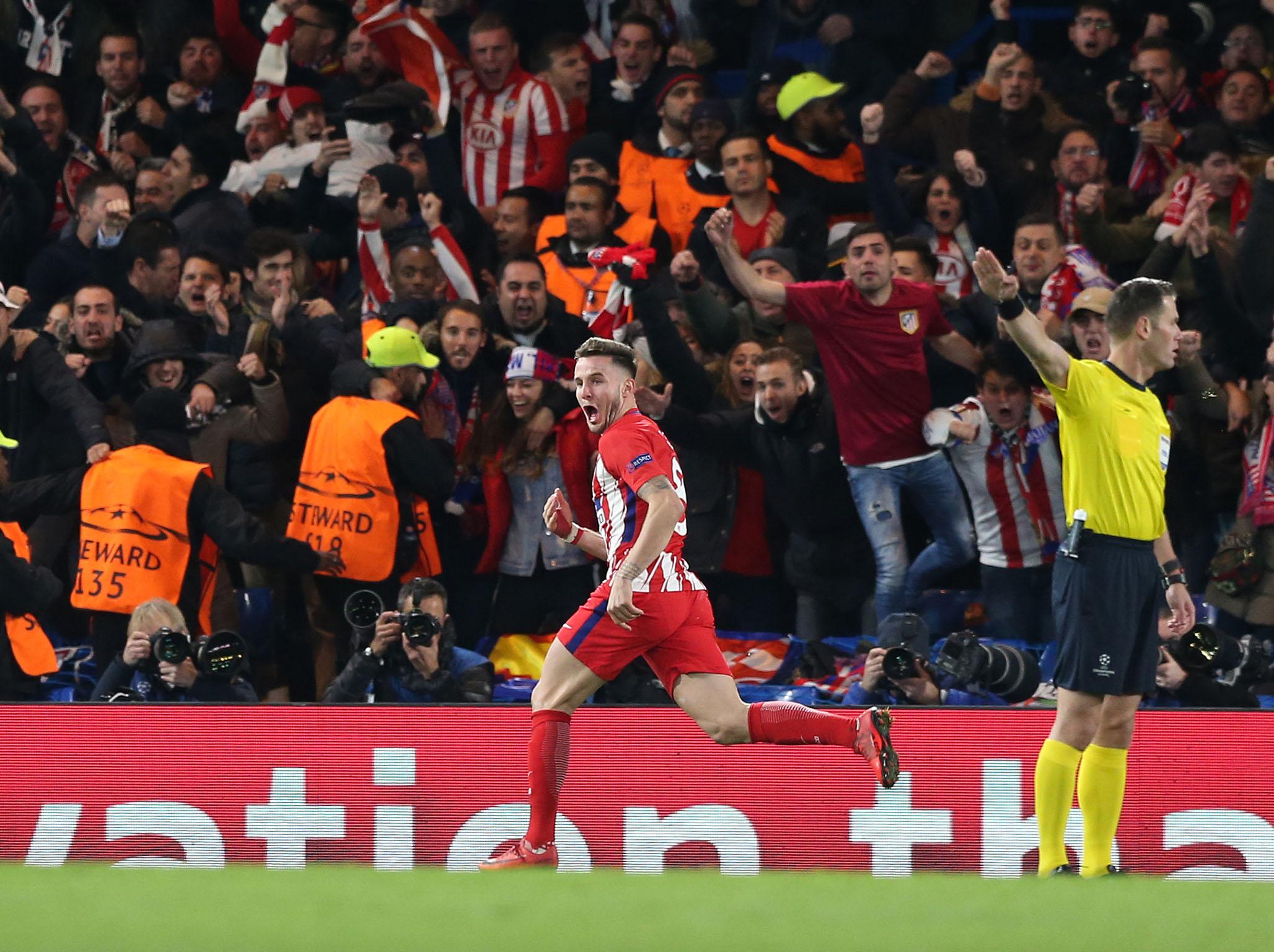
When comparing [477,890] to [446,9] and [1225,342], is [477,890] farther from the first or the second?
[446,9]

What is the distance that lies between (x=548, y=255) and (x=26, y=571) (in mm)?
3210

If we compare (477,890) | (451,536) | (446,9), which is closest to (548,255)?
(451,536)

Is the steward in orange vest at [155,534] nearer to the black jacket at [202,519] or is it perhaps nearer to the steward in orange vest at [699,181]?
the black jacket at [202,519]

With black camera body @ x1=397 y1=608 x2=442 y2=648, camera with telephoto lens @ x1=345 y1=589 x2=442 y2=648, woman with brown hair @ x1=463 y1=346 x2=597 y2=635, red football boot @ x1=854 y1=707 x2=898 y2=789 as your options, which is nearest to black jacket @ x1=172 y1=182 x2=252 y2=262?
woman with brown hair @ x1=463 y1=346 x2=597 y2=635

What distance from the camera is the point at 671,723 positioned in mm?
7359

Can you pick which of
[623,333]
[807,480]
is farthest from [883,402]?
[623,333]

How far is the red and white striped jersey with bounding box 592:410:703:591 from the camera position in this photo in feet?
20.4

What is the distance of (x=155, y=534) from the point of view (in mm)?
8891

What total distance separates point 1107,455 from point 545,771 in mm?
2084

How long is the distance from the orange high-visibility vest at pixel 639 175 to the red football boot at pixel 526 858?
5.01 m

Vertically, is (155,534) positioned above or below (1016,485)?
below

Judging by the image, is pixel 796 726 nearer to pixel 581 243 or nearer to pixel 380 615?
pixel 380 615

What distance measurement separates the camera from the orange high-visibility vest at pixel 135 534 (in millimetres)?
8852

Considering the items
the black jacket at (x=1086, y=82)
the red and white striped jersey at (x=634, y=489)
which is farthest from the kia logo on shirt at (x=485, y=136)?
the red and white striped jersey at (x=634, y=489)
